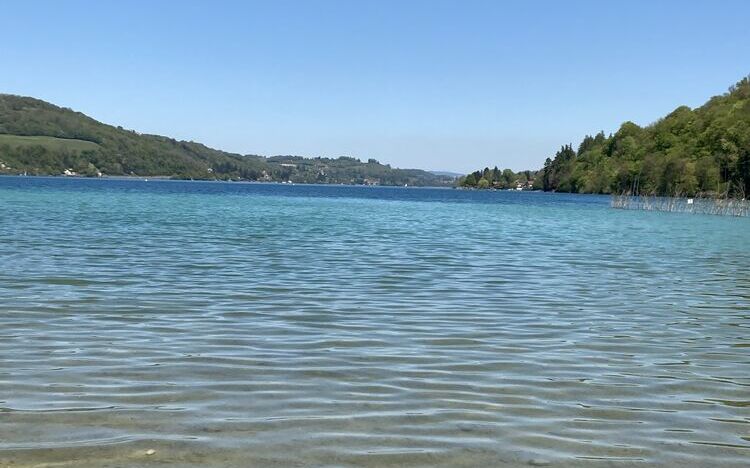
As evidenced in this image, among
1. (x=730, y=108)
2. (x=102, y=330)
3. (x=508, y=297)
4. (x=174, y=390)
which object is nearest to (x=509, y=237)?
(x=508, y=297)

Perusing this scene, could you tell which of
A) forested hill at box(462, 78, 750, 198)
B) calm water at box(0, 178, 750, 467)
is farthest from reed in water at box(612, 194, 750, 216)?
calm water at box(0, 178, 750, 467)

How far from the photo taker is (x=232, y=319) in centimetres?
1343

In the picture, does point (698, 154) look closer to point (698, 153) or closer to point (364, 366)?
point (698, 153)

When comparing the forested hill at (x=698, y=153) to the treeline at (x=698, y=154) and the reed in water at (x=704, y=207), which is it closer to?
the treeline at (x=698, y=154)

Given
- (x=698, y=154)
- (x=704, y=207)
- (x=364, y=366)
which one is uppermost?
(x=698, y=154)

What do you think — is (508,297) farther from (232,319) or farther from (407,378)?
(407,378)

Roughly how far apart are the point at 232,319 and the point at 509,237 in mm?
29925

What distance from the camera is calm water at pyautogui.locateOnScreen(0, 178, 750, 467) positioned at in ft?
22.6

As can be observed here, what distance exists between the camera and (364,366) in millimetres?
10008

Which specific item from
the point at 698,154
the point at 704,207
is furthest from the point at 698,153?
the point at 704,207

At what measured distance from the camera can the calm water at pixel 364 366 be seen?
6.89 meters

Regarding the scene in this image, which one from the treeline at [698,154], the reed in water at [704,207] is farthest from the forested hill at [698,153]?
the reed in water at [704,207]

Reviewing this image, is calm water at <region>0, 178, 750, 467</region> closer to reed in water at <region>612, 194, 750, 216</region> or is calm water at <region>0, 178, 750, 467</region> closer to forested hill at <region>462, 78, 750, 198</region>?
reed in water at <region>612, 194, 750, 216</region>

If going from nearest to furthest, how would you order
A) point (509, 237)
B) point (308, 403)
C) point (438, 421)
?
point (438, 421) < point (308, 403) < point (509, 237)
